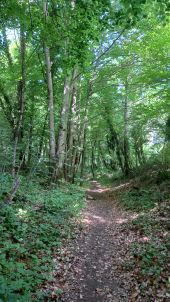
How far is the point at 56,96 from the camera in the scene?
48.8 feet

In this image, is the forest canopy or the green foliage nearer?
the forest canopy

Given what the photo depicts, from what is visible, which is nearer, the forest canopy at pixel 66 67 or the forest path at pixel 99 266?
the forest path at pixel 99 266

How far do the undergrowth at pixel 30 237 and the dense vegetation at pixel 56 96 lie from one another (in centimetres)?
2

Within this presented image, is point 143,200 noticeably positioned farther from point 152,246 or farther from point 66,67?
point 66,67

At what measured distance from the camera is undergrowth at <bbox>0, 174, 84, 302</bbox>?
14.4 feet

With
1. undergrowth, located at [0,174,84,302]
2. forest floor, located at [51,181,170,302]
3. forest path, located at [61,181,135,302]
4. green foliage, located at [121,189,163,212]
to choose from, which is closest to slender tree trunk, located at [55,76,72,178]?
undergrowth, located at [0,174,84,302]

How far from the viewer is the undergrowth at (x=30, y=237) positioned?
438cm

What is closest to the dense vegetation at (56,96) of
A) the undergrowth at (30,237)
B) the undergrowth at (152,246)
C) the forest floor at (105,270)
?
the undergrowth at (30,237)

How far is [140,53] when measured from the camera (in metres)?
12.5

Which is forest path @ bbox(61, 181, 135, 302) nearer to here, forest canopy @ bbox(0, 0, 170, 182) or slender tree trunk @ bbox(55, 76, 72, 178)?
forest canopy @ bbox(0, 0, 170, 182)

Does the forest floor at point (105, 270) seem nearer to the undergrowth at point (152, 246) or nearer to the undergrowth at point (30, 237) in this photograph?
the undergrowth at point (152, 246)

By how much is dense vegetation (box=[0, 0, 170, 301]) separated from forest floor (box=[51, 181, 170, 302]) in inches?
19.9

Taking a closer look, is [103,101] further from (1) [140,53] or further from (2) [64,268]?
(2) [64,268]

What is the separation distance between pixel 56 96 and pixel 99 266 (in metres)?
10.5
